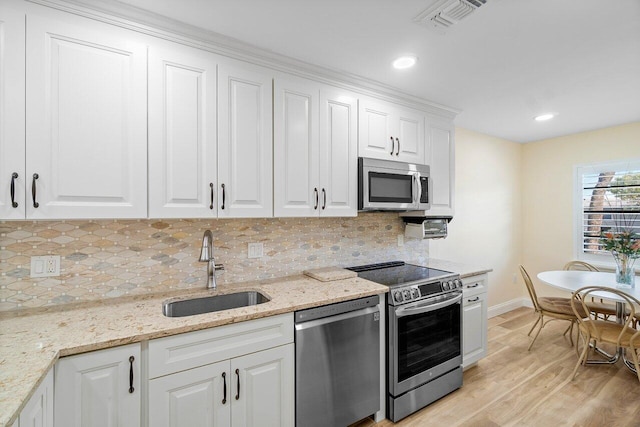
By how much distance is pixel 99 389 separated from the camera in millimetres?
1252

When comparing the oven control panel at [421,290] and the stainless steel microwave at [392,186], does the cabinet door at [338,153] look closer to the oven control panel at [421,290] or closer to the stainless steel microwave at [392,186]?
the stainless steel microwave at [392,186]

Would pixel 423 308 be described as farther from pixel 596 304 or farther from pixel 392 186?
pixel 596 304

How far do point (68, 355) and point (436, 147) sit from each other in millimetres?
2921

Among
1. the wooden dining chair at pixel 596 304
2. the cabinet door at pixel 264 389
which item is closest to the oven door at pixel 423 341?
the cabinet door at pixel 264 389

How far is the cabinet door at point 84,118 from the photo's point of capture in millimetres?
1375

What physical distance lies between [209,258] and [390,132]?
5.69 feet

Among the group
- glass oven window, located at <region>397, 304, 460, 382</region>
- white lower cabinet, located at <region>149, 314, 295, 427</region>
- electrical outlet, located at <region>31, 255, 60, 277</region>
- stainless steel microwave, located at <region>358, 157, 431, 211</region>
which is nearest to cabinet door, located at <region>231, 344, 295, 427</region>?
white lower cabinet, located at <region>149, 314, 295, 427</region>

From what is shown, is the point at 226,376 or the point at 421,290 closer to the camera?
the point at 226,376

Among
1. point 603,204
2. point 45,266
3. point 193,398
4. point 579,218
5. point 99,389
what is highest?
point 603,204

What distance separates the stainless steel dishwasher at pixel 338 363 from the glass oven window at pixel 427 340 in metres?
0.21

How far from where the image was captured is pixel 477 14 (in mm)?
1580

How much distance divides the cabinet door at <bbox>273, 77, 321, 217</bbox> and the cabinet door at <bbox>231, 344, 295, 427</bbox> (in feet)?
2.83

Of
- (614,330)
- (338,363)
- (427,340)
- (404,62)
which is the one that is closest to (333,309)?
(338,363)

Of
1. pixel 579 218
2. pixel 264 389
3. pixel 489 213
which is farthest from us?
pixel 489 213
